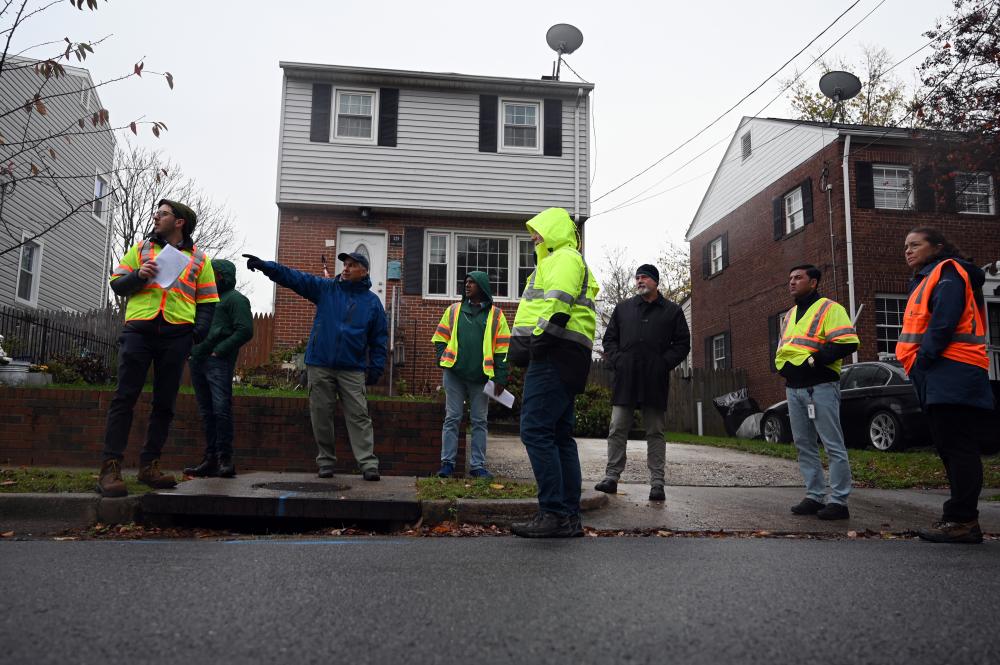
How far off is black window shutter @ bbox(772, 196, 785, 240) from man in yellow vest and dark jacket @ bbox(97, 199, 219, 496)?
1807cm

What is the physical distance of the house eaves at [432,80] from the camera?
16.5 m

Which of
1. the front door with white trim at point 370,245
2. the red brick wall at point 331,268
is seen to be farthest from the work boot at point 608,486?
the front door with white trim at point 370,245

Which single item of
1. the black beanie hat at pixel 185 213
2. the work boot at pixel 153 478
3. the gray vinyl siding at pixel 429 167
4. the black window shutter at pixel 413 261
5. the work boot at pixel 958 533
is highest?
the gray vinyl siding at pixel 429 167

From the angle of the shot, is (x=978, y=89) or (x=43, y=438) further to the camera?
(x=978, y=89)

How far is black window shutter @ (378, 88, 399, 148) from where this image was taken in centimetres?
1680

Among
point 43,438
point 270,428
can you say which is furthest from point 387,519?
point 43,438

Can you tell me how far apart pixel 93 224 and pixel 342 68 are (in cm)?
1163

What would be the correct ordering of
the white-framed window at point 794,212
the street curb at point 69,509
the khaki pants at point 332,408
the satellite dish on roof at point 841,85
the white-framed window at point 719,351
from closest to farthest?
1. the street curb at point 69,509
2. the khaki pants at point 332,408
3. the white-framed window at point 794,212
4. the satellite dish on roof at point 841,85
5. the white-framed window at point 719,351

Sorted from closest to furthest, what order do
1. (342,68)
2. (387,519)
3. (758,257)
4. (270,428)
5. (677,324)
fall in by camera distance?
(387,519) → (677,324) → (270,428) → (342,68) → (758,257)

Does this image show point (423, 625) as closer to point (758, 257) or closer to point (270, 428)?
point (270, 428)

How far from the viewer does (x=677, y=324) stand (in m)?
6.91

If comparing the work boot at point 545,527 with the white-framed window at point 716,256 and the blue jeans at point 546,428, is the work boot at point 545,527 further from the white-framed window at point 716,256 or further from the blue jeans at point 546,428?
the white-framed window at point 716,256

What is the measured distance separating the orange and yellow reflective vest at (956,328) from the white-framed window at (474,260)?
38.0 ft

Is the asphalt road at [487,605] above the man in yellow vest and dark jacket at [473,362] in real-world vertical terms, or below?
below
